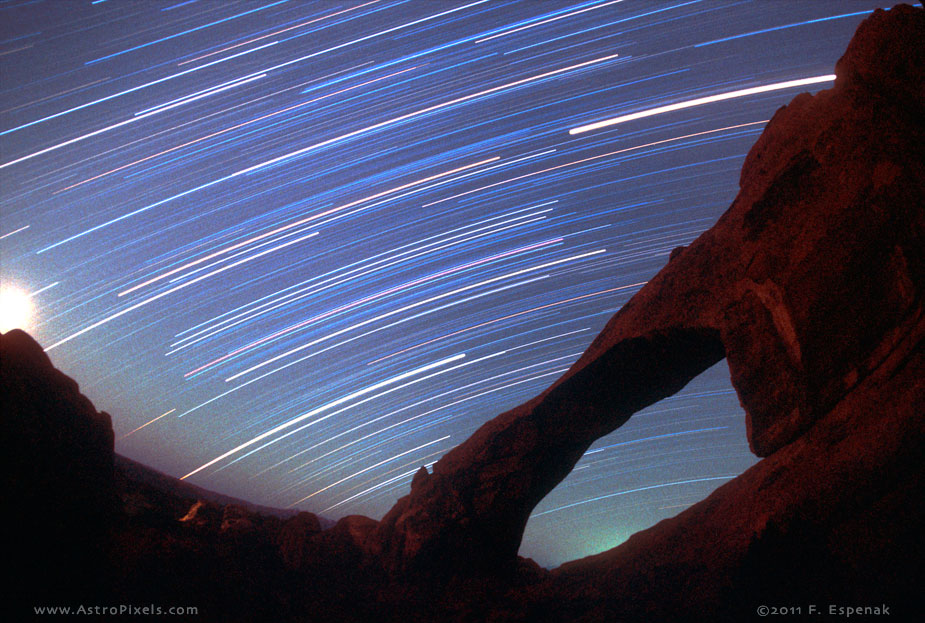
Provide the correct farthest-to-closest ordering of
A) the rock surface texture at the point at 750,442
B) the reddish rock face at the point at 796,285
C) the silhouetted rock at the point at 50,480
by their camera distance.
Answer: the reddish rock face at the point at 796,285
the rock surface texture at the point at 750,442
the silhouetted rock at the point at 50,480

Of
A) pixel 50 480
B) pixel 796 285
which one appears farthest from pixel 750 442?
pixel 50 480

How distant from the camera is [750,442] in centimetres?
955

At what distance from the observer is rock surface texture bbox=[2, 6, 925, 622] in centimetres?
750

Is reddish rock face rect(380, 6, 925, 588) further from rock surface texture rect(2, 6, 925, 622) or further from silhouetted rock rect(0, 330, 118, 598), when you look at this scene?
silhouetted rock rect(0, 330, 118, 598)

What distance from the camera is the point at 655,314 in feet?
35.1

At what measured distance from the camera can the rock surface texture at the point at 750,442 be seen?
7.50 m

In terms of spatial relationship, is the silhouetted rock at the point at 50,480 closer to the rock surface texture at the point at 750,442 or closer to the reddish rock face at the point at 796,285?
the rock surface texture at the point at 750,442

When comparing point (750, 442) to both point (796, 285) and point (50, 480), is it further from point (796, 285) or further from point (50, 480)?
point (50, 480)

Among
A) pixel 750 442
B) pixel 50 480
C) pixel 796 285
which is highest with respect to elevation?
pixel 796 285

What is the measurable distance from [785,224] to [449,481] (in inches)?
406

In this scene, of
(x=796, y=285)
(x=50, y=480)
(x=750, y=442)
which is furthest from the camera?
(x=750, y=442)

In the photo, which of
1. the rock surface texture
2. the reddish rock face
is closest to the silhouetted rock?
the rock surface texture

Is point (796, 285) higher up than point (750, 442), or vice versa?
point (796, 285)

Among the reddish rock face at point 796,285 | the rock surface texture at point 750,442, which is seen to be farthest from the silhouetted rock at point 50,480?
→ the reddish rock face at point 796,285
